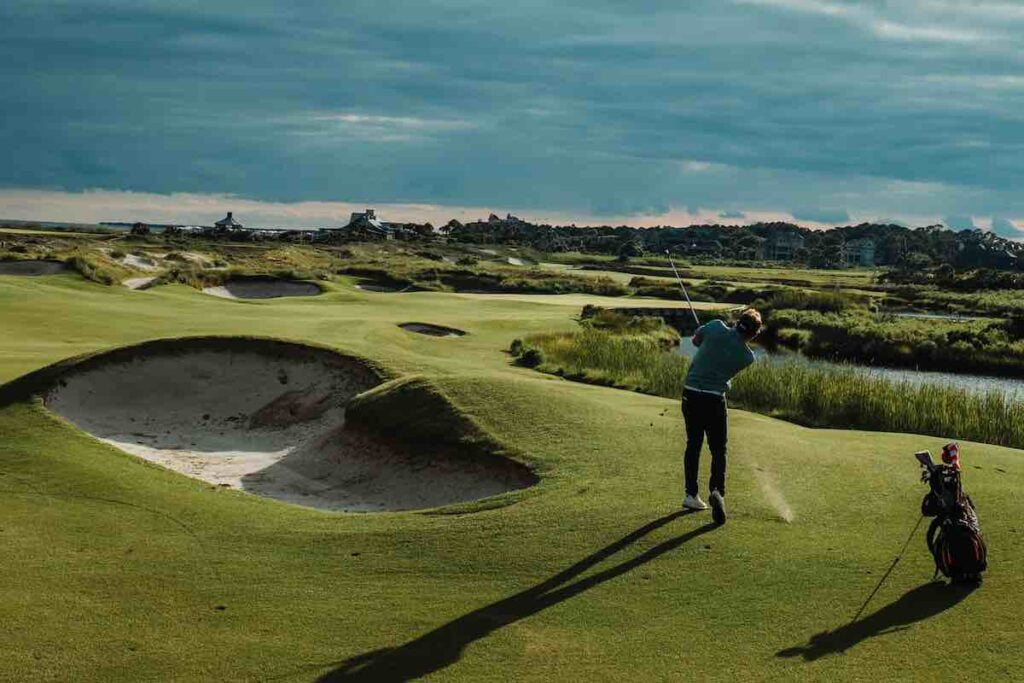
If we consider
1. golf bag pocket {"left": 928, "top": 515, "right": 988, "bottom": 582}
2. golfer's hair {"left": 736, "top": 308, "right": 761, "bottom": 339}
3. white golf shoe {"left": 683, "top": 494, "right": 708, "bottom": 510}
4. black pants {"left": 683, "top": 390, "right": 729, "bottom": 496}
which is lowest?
white golf shoe {"left": 683, "top": 494, "right": 708, "bottom": 510}

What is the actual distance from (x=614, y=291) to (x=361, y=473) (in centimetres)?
6364

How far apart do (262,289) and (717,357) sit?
52521mm

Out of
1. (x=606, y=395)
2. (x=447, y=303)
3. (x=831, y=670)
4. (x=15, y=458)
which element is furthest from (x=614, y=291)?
(x=831, y=670)

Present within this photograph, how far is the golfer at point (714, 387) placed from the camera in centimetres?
984

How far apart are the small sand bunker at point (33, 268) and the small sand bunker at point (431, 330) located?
1072 inches

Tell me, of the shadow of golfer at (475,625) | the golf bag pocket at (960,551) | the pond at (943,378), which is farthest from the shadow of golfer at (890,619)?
the pond at (943,378)

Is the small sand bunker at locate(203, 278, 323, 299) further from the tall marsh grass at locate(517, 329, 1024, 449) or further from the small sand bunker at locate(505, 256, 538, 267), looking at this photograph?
the small sand bunker at locate(505, 256, 538, 267)

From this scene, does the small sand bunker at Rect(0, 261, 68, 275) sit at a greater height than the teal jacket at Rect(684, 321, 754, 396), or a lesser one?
lesser

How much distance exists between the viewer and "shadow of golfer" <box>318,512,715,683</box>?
6.91 m

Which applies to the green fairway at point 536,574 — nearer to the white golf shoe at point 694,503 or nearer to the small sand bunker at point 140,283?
the white golf shoe at point 694,503

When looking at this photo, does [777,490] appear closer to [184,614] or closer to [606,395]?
[184,614]

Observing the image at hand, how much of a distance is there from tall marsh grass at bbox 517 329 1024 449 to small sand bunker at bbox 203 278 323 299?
95.3 ft

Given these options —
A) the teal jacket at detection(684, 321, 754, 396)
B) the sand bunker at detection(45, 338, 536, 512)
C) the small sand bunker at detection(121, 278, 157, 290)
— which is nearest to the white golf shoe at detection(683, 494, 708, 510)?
the teal jacket at detection(684, 321, 754, 396)

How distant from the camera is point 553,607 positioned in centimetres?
796
